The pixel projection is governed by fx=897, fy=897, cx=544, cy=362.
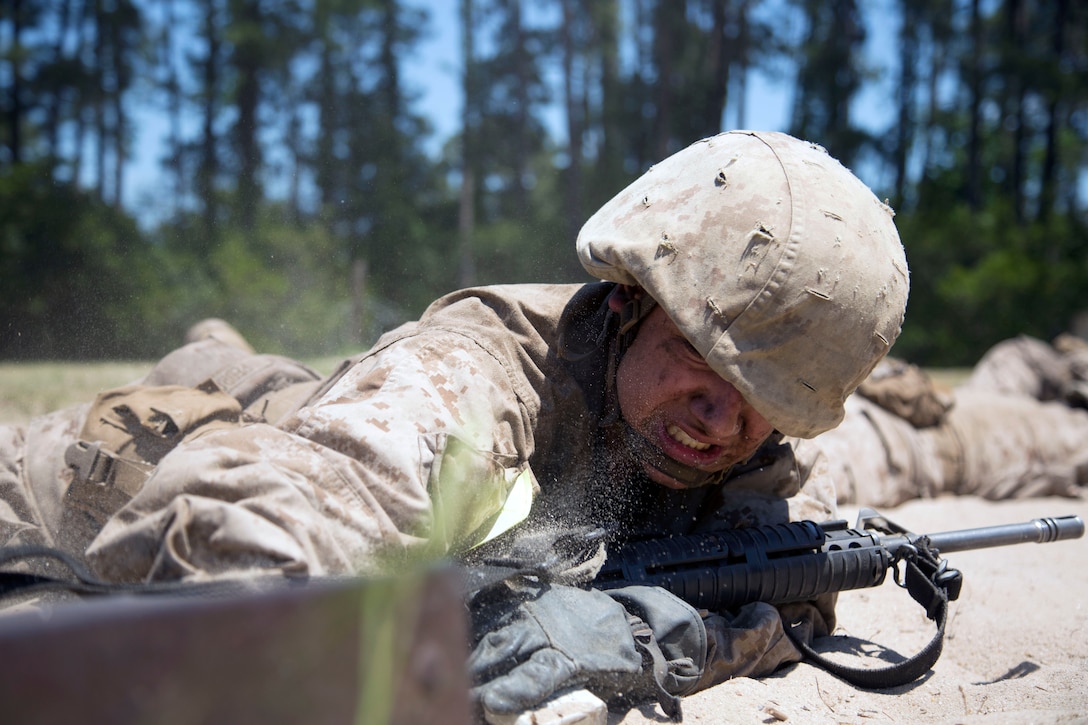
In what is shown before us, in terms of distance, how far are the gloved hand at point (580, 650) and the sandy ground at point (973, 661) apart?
0.40 ft

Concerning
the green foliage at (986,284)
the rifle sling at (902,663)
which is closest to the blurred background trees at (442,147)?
the green foliage at (986,284)

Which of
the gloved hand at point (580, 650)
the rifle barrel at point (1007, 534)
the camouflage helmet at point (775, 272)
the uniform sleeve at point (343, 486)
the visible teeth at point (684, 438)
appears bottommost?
the rifle barrel at point (1007, 534)

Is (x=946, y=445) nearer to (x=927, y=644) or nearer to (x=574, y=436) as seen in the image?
(x=927, y=644)

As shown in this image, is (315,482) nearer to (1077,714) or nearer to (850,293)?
(850,293)

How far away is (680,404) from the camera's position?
2385 millimetres

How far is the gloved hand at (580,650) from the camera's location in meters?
1.78

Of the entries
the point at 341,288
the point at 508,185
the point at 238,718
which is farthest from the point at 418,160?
the point at 238,718

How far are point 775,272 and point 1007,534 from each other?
1.55 metres

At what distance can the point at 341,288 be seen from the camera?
11.5 metres

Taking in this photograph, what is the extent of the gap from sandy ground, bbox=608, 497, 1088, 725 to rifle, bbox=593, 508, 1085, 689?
0.15 metres

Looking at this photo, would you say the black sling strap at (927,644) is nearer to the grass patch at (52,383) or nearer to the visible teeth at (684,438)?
the visible teeth at (684,438)

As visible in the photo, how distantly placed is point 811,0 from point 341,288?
21504 mm

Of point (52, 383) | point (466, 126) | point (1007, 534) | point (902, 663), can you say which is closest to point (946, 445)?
point (1007, 534)

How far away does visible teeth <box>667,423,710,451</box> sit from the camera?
239 centimetres
